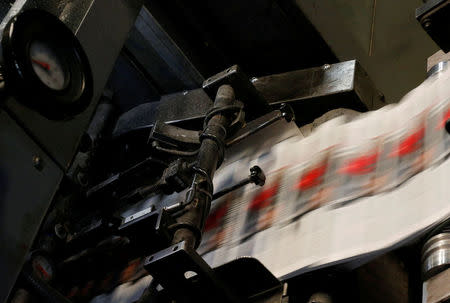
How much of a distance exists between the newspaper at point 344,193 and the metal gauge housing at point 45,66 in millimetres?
602

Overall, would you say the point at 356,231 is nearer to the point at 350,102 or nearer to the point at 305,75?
the point at 350,102

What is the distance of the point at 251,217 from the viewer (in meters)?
2.09

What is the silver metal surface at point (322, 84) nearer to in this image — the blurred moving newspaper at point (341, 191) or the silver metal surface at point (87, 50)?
the blurred moving newspaper at point (341, 191)

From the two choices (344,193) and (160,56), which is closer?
(344,193)

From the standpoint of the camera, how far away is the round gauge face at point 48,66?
210 centimetres

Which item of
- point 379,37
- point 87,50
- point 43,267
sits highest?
point 87,50

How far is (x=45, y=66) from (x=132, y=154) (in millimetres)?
1100

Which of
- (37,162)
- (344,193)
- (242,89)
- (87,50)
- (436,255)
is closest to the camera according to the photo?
(436,255)

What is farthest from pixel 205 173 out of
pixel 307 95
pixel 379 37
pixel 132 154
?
pixel 379 37

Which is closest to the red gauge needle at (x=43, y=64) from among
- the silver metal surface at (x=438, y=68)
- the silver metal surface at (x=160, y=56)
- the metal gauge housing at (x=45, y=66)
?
the metal gauge housing at (x=45, y=66)

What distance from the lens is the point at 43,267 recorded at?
2514 mm

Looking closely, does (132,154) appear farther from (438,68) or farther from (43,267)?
(438,68)

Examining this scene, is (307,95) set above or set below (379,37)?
above

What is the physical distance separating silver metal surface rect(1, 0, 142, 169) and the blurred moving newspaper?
0.52 meters
